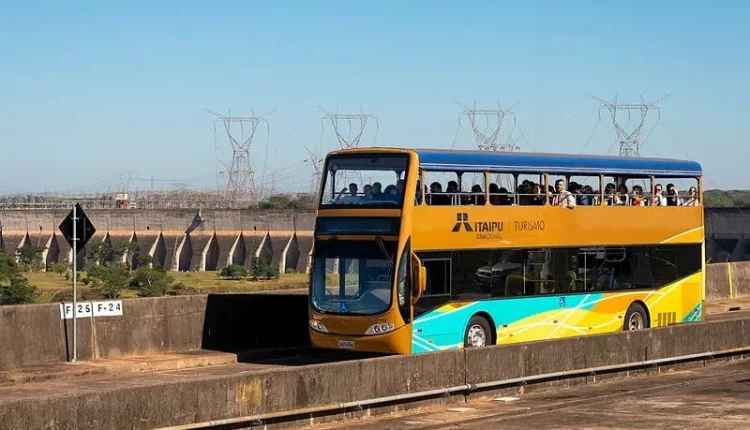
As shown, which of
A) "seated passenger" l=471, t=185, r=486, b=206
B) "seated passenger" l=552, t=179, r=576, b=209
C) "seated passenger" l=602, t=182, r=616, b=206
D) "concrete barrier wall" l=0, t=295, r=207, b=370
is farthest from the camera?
"seated passenger" l=602, t=182, r=616, b=206

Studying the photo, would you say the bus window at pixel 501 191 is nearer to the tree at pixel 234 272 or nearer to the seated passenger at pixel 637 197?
the seated passenger at pixel 637 197

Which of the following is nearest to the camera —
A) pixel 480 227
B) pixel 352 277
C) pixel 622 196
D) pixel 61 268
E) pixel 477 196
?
pixel 352 277

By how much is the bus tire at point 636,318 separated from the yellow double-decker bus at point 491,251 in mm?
31

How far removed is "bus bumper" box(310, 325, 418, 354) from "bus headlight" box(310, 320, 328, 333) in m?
0.14

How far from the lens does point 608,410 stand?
20.9 m

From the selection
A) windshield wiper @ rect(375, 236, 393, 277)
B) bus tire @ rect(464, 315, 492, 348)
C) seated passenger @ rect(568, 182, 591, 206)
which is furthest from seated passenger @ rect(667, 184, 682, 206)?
windshield wiper @ rect(375, 236, 393, 277)

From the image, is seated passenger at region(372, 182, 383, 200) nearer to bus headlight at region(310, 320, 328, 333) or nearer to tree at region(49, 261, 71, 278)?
bus headlight at region(310, 320, 328, 333)

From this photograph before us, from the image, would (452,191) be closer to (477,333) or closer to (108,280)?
(477,333)

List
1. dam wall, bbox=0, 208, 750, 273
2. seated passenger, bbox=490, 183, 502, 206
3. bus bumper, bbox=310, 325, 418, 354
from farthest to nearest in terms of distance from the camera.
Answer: dam wall, bbox=0, 208, 750, 273 → seated passenger, bbox=490, 183, 502, 206 → bus bumper, bbox=310, 325, 418, 354

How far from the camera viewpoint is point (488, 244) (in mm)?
27656

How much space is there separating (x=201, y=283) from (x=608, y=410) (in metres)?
91.9

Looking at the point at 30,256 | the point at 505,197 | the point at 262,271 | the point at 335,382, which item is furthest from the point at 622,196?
the point at 30,256

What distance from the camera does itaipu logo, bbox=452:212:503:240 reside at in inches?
1066

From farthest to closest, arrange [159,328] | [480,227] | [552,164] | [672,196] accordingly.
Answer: [672,196] < [552,164] < [159,328] < [480,227]
